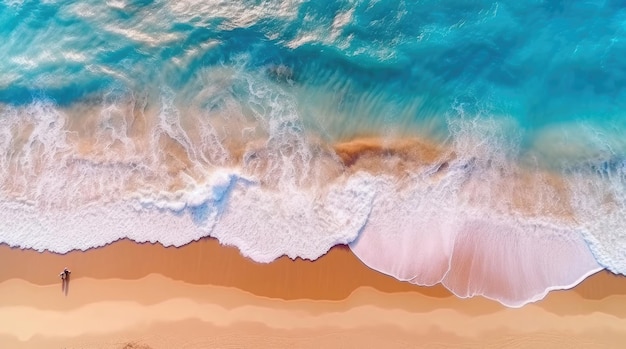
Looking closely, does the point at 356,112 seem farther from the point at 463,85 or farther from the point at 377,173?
the point at 463,85

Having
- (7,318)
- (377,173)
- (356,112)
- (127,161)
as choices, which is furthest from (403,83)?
(7,318)

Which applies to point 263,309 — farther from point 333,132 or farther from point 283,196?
point 333,132

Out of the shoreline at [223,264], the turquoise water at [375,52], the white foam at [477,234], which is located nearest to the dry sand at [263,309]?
the shoreline at [223,264]

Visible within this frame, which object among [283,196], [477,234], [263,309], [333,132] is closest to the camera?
[263,309]

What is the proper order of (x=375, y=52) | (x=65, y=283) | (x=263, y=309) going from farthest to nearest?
(x=375, y=52), (x=65, y=283), (x=263, y=309)

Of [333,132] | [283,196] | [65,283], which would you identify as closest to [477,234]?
[333,132]

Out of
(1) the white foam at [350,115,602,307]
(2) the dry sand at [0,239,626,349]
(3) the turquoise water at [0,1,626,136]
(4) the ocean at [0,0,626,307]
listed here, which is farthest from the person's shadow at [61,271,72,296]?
(1) the white foam at [350,115,602,307]

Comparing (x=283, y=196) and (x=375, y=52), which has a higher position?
(x=375, y=52)

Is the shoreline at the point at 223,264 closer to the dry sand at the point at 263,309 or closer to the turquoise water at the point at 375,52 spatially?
the dry sand at the point at 263,309
